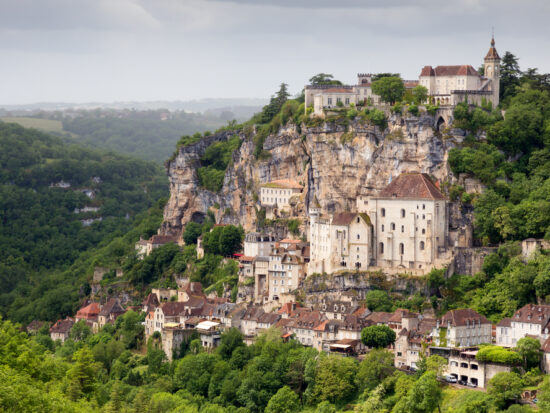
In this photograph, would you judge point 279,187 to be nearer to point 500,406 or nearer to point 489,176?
point 489,176

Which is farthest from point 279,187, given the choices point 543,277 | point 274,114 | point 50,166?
point 50,166

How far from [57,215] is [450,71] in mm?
81629

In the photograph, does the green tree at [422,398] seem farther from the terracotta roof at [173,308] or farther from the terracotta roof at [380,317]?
the terracotta roof at [173,308]

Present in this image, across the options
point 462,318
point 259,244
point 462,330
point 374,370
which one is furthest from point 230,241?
point 462,330

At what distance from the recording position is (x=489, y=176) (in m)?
89.8

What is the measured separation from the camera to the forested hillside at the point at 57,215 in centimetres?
12612

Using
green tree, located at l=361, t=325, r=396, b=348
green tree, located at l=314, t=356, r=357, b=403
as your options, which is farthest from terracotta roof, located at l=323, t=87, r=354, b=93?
green tree, located at l=314, t=356, r=357, b=403

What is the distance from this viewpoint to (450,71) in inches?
3794

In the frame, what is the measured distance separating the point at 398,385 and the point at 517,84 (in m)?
39.2

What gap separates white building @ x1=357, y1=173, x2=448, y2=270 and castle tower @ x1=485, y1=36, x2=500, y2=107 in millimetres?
Result: 13577

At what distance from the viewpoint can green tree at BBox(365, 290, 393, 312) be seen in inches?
3334

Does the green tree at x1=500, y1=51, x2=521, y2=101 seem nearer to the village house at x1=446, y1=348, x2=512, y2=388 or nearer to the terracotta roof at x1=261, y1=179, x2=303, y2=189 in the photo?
the terracotta roof at x1=261, y1=179, x2=303, y2=189

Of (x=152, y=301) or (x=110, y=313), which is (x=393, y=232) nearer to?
(x=152, y=301)

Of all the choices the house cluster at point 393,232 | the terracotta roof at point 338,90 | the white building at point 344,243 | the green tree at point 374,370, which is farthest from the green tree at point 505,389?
the terracotta roof at point 338,90
